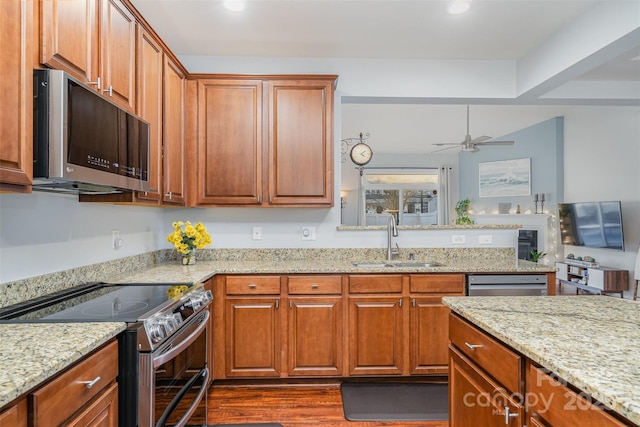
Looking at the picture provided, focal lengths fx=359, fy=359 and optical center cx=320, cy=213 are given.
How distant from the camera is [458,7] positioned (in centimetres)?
236

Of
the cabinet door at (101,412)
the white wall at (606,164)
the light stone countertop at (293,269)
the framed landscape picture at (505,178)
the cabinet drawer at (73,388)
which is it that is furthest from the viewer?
the framed landscape picture at (505,178)

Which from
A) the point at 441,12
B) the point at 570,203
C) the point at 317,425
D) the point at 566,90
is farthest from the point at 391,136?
the point at 317,425

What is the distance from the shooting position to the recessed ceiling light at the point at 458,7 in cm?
233

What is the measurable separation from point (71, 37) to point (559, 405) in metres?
2.09

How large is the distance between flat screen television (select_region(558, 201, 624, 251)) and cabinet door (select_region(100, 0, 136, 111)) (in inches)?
249

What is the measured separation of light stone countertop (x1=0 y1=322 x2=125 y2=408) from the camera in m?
0.86

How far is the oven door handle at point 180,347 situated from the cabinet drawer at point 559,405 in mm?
1279

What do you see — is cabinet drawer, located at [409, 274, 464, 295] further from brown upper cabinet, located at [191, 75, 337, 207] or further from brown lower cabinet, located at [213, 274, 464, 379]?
brown upper cabinet, located at [191, 75, 337, 207]

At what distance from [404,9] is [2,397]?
2719 mm

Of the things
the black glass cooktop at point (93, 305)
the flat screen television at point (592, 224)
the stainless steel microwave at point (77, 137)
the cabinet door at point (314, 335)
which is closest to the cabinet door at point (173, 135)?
the stainless steel microwave at point (77, 137)

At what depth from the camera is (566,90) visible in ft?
11.3

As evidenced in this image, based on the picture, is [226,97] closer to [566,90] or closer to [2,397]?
[2,397]

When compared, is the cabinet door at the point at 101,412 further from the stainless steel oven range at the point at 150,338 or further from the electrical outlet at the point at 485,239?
the electrical outlet at the point at 485,239

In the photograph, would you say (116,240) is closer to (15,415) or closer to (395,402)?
(15,415)
